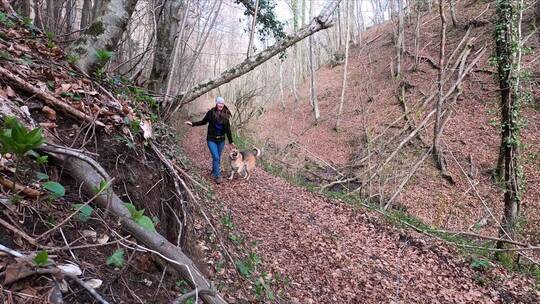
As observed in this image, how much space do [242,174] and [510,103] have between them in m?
6.87

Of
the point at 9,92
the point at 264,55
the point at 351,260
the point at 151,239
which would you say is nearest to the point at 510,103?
the point at 351,260

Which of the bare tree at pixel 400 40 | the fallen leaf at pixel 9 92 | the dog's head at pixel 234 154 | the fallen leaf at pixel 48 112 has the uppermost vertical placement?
the bare tree at pixel 400 40

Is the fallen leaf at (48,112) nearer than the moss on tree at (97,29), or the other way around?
the fallen leaf at (48,112)

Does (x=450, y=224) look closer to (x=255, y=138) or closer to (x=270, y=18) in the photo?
(x=270, y=18)

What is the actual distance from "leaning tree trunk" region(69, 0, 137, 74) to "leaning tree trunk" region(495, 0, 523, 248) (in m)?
8.27

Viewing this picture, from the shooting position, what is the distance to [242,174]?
10.3 metres

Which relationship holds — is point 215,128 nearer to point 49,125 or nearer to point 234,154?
point 234,154

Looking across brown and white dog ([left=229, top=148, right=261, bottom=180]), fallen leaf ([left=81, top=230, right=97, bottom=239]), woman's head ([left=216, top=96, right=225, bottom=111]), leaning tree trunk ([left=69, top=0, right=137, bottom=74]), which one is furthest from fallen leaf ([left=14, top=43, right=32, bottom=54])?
brown and white dog ([left=229, top=148, right=261, bottom=180])

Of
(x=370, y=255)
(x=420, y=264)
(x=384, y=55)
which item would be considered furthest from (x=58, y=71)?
(x=384, y=55)

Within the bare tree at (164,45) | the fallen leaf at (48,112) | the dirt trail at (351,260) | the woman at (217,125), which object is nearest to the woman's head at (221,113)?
the woman at (217,125)

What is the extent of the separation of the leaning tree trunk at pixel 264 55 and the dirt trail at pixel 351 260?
8.91 ft

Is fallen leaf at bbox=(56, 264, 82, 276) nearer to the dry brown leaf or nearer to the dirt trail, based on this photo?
the dry brown leaf

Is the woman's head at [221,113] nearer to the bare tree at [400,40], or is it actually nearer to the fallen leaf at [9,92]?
the fallen leaf at [9,92]

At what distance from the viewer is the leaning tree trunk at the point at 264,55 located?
4.43m
